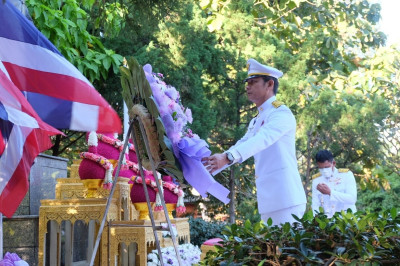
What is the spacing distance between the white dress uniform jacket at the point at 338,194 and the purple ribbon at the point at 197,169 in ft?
11.7

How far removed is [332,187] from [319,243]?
16.0 ft

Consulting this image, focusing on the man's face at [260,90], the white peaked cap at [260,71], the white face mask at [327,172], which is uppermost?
the white peaked cap at [260,71]

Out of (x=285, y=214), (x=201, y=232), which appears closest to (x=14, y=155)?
(x=285, y=214)

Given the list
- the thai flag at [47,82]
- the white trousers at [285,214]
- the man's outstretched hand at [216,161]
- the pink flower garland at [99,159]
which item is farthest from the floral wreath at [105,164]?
the man's outstretched hand at [216,161]

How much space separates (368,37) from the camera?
23.4 feet

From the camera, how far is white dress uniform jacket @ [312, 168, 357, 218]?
690 centimetres

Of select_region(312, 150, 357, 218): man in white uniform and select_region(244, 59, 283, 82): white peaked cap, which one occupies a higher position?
select_region(244, 59, 283, 82): white peaked cap

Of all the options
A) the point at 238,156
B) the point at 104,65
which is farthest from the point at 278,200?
the point at 104,65

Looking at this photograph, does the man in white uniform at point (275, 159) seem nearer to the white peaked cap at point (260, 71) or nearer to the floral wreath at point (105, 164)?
the white peaked cap at point (260, 71)

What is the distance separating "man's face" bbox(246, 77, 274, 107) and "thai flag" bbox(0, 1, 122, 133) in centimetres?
124

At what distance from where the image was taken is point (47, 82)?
495 centimetres

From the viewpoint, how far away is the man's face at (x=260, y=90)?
424 cm

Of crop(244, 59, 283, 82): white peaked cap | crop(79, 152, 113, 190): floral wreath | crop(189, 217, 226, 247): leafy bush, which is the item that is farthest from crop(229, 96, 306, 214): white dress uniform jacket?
crop(189, 217, 226, 247): leafy bush

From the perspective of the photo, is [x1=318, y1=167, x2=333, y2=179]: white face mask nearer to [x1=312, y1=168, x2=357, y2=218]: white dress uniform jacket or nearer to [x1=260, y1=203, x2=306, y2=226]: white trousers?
[x1=312, y1=168, x2=357, y2=218]: white dress uniform jacket
